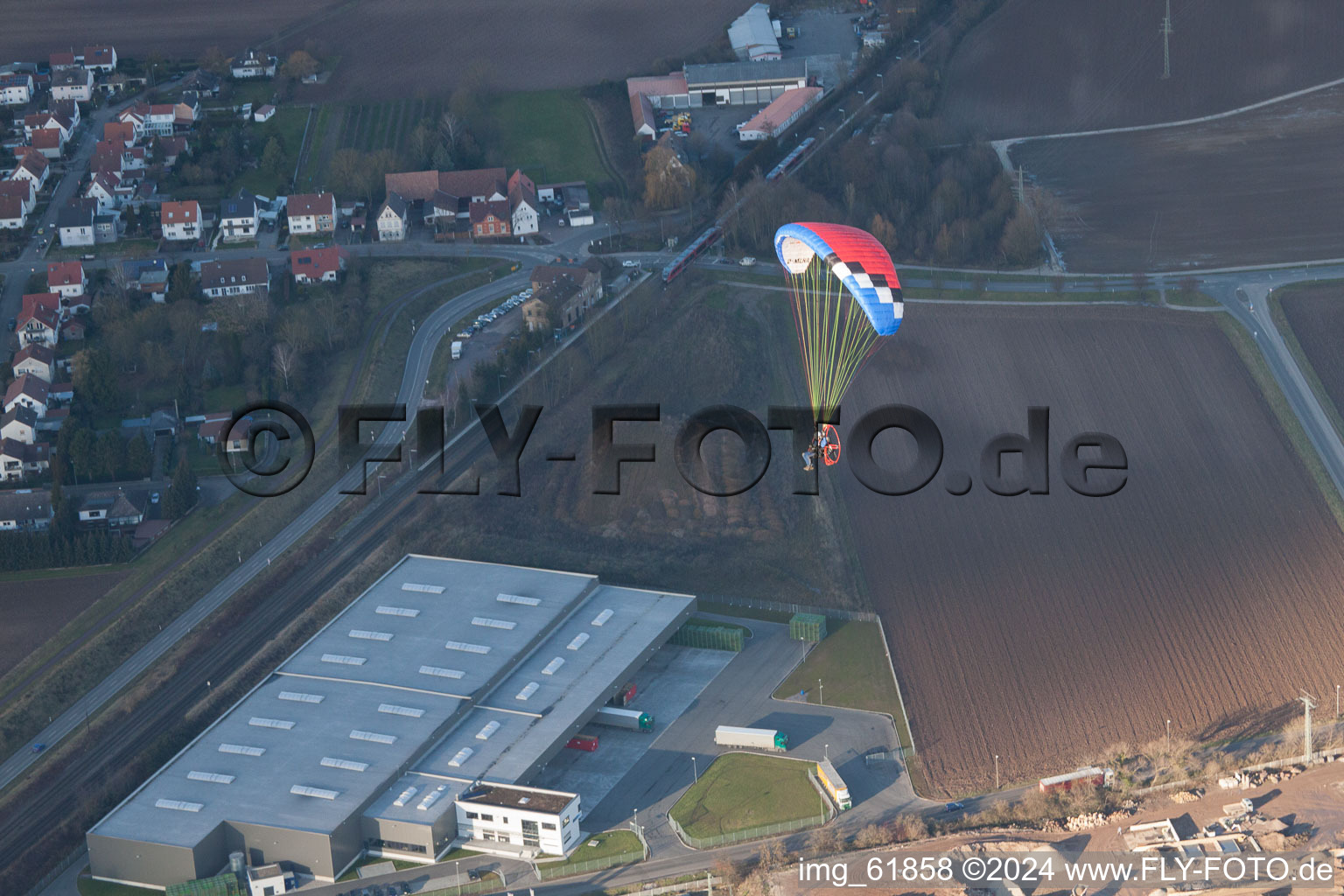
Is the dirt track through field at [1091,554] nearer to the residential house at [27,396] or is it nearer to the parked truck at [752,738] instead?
the parked truck at [752,738]

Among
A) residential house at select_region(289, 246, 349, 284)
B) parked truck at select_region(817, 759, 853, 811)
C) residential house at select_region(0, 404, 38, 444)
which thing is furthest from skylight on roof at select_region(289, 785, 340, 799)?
residential house at select_region(289, 246, 349, 284)

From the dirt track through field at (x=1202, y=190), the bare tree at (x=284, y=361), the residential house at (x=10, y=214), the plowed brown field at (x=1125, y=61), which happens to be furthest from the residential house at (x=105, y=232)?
the dirt track through field at (x=1202, y=190)

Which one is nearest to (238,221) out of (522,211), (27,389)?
(522,211)

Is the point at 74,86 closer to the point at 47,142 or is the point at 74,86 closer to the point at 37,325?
the point at 47,142

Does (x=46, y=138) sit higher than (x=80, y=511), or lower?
higher

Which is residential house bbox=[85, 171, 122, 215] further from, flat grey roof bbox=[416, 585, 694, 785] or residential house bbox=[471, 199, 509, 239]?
flat grey roof bbox=[416, 585, 694, 785]

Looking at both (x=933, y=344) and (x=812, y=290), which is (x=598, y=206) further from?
(x=933, y=344)
